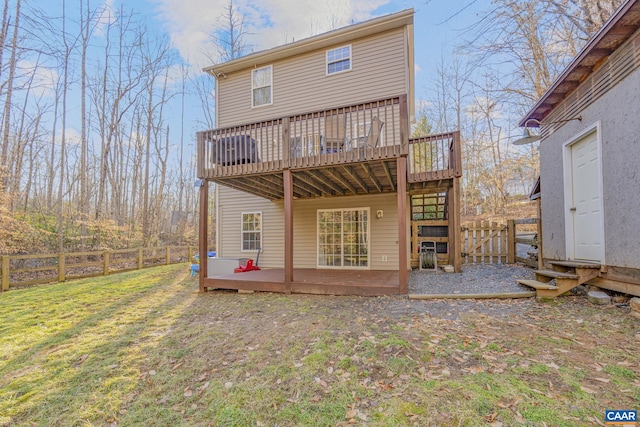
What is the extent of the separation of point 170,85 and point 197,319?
1685 centimetres

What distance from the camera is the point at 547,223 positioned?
5734mm

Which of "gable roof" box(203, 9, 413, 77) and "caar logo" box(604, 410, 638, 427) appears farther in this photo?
"gable roof" box(203, 9, 413, 77)

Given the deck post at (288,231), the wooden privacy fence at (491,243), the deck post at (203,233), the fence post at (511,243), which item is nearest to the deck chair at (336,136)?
the deck post at (288,231)

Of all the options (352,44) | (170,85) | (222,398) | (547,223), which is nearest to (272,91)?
(352,44)

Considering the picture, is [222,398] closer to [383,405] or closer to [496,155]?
[383,405]

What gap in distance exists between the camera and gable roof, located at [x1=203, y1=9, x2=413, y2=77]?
7539 millimetres

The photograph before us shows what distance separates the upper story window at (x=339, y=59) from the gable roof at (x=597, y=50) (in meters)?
5.21

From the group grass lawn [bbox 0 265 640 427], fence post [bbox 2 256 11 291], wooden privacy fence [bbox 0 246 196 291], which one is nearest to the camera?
grass lawn [bbox 0 265 640 427]

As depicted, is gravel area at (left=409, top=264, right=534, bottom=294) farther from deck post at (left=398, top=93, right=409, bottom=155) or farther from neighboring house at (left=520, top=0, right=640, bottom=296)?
deck post at (left=398, top=93, right=409, bottom=155)

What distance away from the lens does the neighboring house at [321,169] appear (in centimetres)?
572

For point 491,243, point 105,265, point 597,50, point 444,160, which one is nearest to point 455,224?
point 444,160

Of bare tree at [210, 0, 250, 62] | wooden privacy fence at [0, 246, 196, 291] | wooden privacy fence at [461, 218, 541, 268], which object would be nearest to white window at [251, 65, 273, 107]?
bare tree at [210, 0, 250, 62]

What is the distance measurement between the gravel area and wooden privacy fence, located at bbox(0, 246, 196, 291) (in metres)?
9.85

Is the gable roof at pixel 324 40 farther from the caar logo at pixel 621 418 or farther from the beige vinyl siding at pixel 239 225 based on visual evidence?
the caar logo at pixel 621 418
